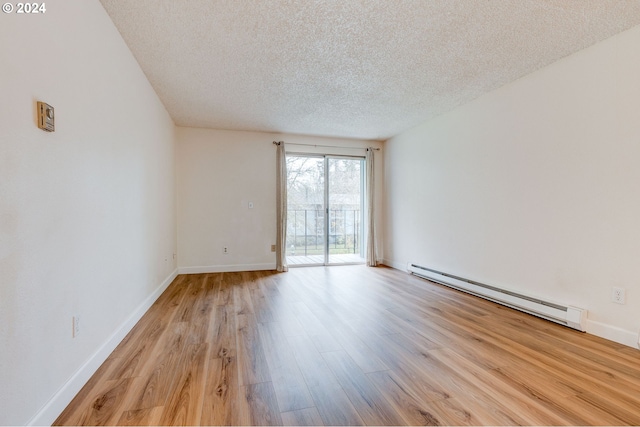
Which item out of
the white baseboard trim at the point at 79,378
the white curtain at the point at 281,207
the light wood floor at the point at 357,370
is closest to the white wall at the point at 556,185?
the light wood floor at the point at 357,370

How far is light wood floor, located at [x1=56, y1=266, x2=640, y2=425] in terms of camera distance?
4.75ft

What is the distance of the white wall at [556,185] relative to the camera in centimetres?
226

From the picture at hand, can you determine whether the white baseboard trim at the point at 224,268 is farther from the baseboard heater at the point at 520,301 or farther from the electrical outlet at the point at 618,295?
the electrical outlet at the point at 618,295

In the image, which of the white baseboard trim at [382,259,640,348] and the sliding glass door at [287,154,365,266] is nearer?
the white baseboard trim at [382,259,640,348]

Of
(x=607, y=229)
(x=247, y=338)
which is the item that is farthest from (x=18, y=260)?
(x=607, y=229)

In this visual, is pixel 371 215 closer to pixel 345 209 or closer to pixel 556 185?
pixel 345 209

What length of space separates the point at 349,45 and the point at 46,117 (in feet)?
6.85

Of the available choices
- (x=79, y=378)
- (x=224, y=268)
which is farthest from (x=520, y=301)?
(x=224, y=268)

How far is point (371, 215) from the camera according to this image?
18.3ft

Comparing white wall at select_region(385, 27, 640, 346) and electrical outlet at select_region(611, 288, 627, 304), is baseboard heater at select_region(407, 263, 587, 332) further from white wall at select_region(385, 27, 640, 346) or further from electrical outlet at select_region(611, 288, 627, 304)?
electrical outlet at select_region(611, 288, 627, 304)

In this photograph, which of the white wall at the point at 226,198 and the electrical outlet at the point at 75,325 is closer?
the electrical outlet at the point at 75,325

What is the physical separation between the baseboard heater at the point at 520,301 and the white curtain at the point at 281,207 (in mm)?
2436

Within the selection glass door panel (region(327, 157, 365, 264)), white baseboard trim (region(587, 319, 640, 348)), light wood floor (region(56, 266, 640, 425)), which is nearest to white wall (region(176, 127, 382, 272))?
glass door panel (region(327, 157, 365, 264))

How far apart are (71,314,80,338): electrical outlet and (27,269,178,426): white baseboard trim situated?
22 cm
